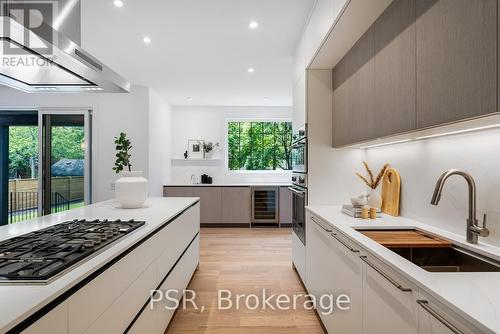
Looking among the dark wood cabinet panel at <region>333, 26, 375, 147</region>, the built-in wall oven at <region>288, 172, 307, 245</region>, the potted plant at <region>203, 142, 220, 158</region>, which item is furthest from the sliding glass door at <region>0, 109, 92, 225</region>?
the dark wood cabinet panel at <region>333, 26, 375, 147</region>

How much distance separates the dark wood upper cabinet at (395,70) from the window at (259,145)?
15.9 ft

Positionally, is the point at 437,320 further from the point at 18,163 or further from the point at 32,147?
the point at 18,163

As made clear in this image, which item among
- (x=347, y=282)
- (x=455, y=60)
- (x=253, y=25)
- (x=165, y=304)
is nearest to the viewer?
(x=455, y=60)

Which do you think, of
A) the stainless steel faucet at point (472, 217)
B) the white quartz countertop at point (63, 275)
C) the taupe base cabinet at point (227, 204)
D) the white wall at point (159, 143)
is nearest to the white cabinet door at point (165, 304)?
the white quartz countertop at point (63, 275)

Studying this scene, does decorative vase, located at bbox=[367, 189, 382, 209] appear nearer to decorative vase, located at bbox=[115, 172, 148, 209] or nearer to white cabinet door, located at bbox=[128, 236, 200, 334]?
white cabinet door, located at bbox=[128, 236, 200, 334]

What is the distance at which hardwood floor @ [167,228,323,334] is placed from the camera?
2277mm

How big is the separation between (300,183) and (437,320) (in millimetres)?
2277

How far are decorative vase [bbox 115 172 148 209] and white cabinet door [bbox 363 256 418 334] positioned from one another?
1.87 m

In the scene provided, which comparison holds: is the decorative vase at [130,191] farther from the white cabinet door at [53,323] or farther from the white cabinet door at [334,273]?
the white cabinet door at [53,323]

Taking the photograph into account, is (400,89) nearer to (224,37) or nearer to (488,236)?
(488,236)

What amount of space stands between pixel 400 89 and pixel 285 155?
520 cm

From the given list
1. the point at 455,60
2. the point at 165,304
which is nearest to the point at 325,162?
the point at 455,60

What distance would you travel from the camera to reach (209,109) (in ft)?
21.9

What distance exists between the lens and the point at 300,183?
311cm
